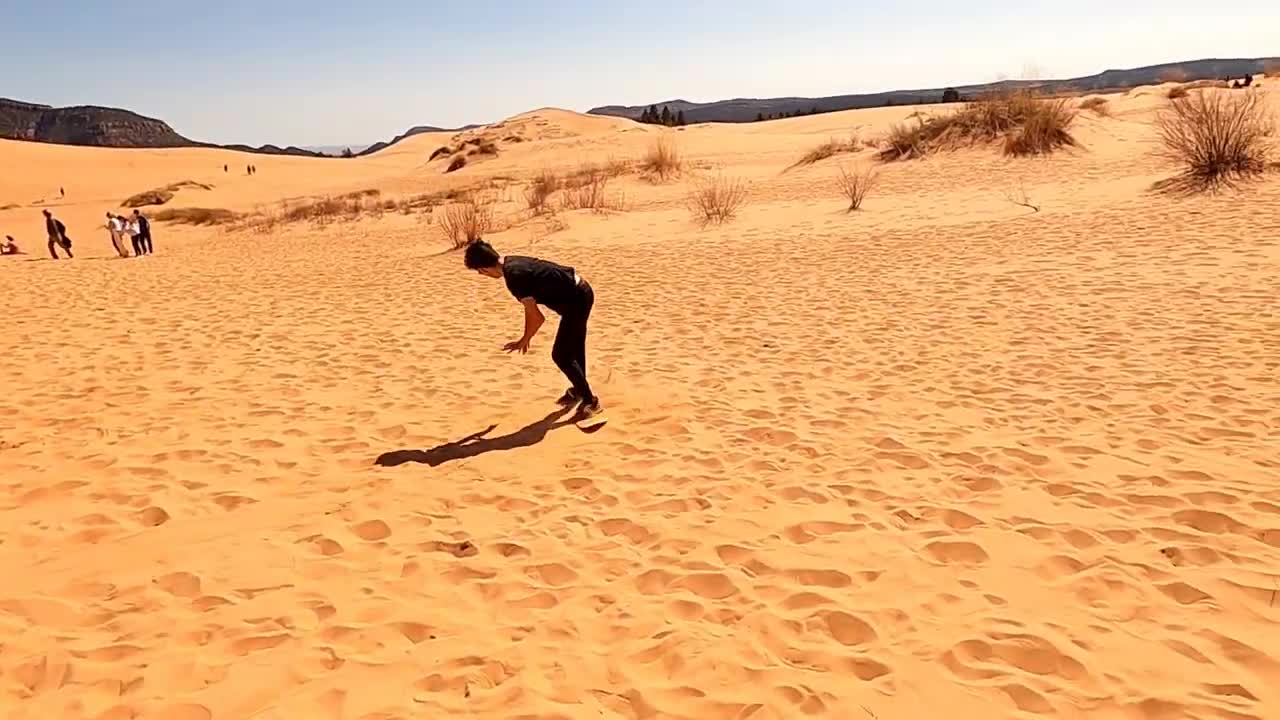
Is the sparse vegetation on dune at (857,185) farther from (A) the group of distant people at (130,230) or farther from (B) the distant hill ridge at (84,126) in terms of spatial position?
(B) the distant hill ridge at (84,126)

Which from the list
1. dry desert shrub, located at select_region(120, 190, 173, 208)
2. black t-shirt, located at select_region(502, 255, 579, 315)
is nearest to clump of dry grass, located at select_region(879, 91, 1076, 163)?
black t-shirt, located at select_region(502, 255, 579, 315)

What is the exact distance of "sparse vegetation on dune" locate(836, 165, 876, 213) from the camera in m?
15.5

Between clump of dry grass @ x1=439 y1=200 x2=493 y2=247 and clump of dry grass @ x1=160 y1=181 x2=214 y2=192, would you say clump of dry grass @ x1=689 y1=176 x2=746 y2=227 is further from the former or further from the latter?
clump of dry grass @ x1=160 y1=181 x2=214 y2=192

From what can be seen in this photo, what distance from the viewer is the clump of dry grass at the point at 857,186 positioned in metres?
15.5

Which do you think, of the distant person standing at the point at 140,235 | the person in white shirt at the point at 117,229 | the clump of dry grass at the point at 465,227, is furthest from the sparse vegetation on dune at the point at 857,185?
the person in white shirt at the point at 117,229

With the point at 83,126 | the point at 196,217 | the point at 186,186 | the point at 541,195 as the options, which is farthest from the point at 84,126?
the point at 541,195

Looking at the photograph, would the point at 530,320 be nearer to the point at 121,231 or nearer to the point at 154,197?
the point at 121,231

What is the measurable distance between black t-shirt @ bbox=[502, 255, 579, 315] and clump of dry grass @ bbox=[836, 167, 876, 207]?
11391 millimetres

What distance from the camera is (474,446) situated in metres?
5.12

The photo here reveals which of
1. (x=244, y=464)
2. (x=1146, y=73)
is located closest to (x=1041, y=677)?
(x=244, y=464)

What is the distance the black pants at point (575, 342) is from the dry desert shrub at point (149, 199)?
32456 mm

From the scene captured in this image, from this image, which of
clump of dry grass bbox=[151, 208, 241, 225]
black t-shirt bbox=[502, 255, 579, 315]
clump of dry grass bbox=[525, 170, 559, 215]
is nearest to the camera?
black t-shirt bbox=[502, 255, 579, 315]

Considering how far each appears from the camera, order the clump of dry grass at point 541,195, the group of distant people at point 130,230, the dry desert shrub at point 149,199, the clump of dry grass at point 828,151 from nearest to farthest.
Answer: the group of distant people at point 130,230 → the clump of dry grass at point 541,195 → the clump of dry grass at point 828,151 → the dry desert shrub at point 149,199

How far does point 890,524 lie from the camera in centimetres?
380
